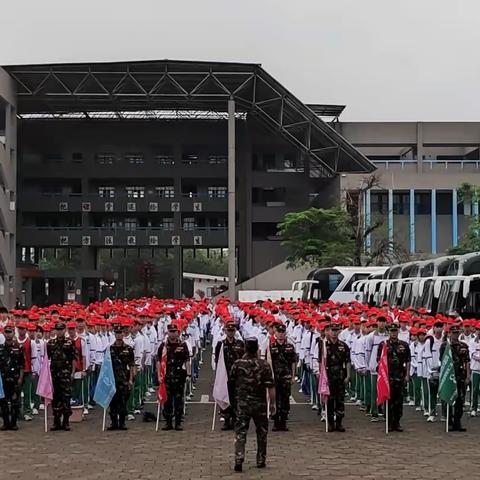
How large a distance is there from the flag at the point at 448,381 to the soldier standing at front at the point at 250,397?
3.80m

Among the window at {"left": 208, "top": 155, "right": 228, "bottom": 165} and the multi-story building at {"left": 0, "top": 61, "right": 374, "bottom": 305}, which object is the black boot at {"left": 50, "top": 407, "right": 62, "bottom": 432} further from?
the window at {"left": 208, "top": 155, "right": 228, "bottom": 165}

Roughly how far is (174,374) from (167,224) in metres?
49.1

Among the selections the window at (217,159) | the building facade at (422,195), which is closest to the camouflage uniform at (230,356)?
the building facade at (422,195)

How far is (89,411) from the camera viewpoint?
1416 cm

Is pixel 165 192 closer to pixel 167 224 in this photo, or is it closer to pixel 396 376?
pixel 167 224

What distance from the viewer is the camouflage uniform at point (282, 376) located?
1230 cm

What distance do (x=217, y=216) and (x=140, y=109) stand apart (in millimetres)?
10505

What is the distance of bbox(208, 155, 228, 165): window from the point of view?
59963 millimetres

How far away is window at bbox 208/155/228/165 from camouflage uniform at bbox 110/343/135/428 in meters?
47.7

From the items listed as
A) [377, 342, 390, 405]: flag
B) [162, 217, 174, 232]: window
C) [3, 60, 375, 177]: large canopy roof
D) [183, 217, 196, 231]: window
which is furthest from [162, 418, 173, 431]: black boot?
[183, 217, 196, 231]: window

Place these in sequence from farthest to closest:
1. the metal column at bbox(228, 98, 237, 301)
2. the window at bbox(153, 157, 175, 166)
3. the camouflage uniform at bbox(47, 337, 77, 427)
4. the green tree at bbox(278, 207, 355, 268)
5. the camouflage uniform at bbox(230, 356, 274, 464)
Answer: the window at bbox(153, 157, 175, 166)
the metal column at bbox(228, 98, 237, 301)
the green tree at bbox(278, 207, 355, 268)
the camouflage uniform at bbox(47, 337, 77, 427)
the camouflage uniform at bbox(230, 356, 274, 464)

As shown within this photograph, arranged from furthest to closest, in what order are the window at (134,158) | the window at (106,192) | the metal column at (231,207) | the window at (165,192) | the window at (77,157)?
the window at (134,158) → the window at (77,157) → the window at (106,192) → the window at (165,192) → the metal column at (231,207)

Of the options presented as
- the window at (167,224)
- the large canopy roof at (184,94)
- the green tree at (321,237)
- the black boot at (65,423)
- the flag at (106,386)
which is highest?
the large canopy roof at (184,94)

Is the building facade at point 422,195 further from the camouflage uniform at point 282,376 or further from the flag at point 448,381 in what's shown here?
the camouflage uniform at point 282,376
